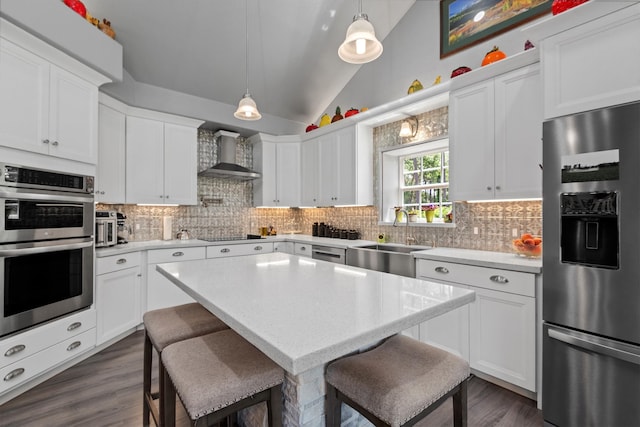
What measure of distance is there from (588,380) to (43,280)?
11.8 ft

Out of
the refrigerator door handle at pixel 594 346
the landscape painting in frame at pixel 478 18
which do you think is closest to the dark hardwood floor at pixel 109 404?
the refrigerator door handle at pixel 594 346

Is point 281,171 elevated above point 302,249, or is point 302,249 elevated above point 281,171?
point 281,171

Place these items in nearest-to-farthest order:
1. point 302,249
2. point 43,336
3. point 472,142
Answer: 1. point 43,336
2. point 472,142
3. point 302,249

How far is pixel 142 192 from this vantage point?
361cm

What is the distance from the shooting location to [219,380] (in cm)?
103

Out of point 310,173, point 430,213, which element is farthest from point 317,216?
point 430,213

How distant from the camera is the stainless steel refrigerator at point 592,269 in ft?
5.02

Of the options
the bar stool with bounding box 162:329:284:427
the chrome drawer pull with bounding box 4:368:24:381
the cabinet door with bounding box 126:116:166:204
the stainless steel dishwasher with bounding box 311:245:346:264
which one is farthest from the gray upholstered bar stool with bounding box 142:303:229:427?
the cabinet door with bounding box 126:116:166:204

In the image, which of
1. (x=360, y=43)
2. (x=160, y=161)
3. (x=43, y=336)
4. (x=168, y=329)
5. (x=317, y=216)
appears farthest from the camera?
(x=317, y=216)

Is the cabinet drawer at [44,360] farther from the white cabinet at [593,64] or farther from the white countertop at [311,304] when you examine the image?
the white cabinet at [593,64]

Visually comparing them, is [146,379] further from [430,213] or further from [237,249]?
[430,213]

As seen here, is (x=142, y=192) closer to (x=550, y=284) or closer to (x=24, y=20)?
(x=24, y=20)

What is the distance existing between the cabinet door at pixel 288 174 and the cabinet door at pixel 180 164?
3.96ft

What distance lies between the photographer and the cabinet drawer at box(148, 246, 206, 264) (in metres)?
3.35
